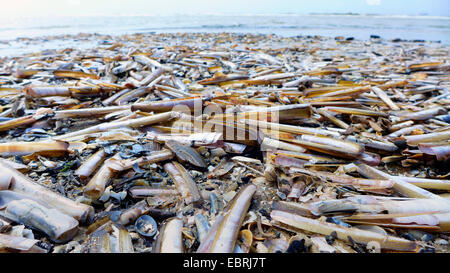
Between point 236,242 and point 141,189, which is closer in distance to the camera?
point 236,242

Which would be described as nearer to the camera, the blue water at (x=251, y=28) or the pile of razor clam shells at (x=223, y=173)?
the pile of razor clam shells at (x=223, y=173)

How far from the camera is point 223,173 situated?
2576 millimetres

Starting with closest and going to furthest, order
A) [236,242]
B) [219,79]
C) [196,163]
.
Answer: [236,242] → [196,163] → [219,79]

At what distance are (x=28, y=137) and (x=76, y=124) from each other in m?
0.56

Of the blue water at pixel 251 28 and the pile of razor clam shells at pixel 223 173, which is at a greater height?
the blue water at pixel 251 28

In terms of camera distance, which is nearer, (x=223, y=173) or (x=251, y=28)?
(x=223, y=173)

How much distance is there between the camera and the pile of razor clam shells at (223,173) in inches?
69.5

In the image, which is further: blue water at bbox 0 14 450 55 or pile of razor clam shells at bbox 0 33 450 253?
blue water at bbox 0 14 450 55

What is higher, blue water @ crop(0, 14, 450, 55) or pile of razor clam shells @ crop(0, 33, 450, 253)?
blue water @ crop(0, 14, 450, 55)

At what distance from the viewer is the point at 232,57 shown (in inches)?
342

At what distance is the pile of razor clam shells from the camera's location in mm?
1765

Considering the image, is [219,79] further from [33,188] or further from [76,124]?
[33,188]

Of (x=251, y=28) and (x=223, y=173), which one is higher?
(x=251, y=28)
